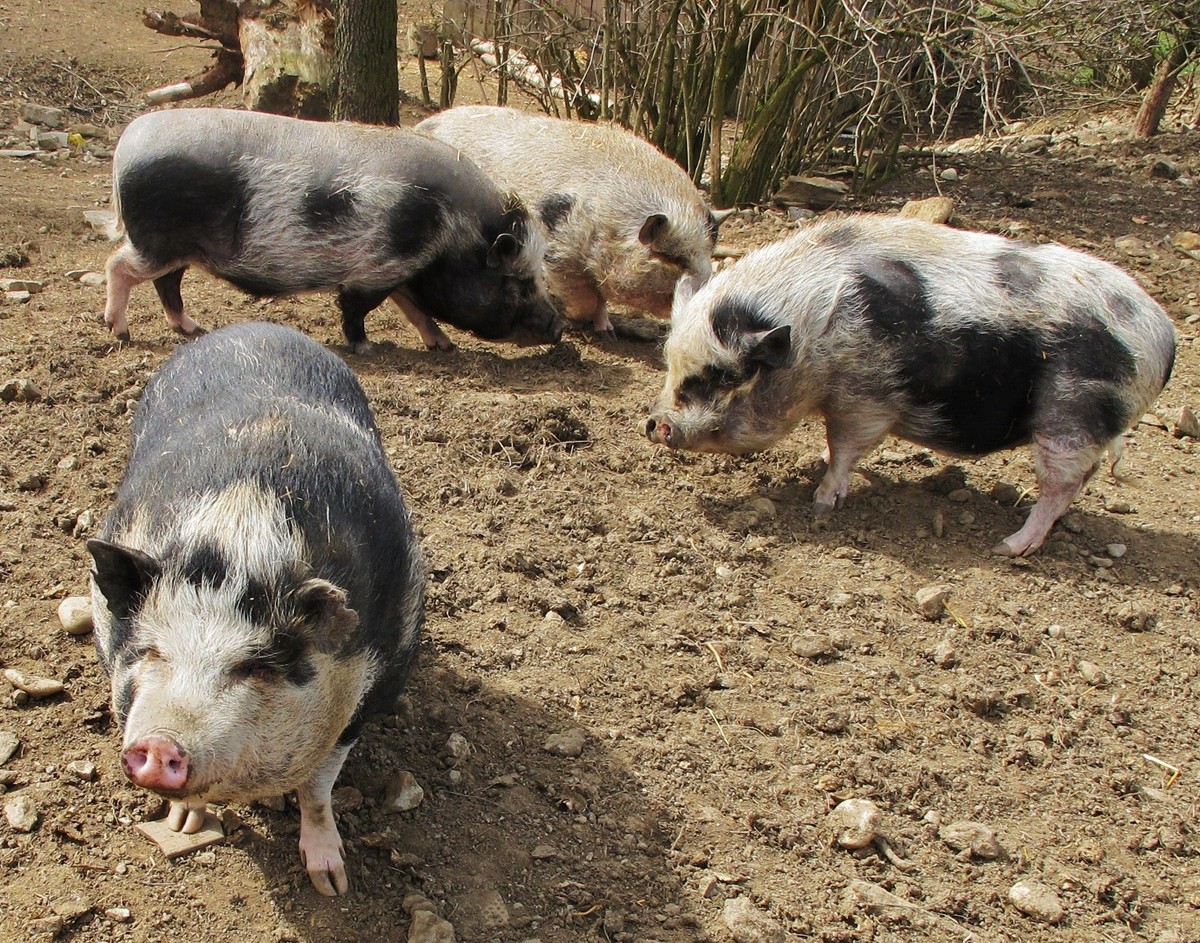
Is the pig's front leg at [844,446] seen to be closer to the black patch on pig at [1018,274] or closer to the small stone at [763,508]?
the small stone at [763,508]

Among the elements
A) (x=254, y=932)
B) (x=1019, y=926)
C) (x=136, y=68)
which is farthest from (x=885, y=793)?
(x=136, y=68)

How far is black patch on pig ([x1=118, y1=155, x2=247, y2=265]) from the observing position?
6316 millimetres

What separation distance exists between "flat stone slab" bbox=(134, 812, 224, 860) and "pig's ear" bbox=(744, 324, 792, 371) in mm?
3123

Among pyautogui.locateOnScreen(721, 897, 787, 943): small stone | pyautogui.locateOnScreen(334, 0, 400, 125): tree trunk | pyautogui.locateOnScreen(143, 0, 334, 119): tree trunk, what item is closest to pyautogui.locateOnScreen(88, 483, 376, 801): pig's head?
pyautogui.locateOnScreen(721, 897, 787, 943): small stone

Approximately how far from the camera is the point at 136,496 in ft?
10.4

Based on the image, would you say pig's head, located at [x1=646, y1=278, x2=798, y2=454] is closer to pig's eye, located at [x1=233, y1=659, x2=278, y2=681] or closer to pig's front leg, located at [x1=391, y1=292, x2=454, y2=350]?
pig's front leg, located at [x1=391, y1=292, x2=454, y2=350]

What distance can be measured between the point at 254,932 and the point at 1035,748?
268 cm

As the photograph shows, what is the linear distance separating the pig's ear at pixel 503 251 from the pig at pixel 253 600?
3.65 meters

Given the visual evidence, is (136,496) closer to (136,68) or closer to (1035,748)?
(1035,748)

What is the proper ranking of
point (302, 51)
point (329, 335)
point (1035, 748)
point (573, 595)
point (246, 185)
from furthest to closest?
point (302, 51)
point (329, 335)
point (246, 185)
point (573, 595)
point (1035, 748)

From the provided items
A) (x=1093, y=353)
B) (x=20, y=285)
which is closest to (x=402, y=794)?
(x=1093, y=353)

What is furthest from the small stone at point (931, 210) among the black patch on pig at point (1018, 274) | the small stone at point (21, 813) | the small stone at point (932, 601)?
the small stone at point (21, 813)

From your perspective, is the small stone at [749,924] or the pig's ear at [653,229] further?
the pig's ear at [653,229]

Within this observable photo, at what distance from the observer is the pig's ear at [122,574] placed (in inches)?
106
